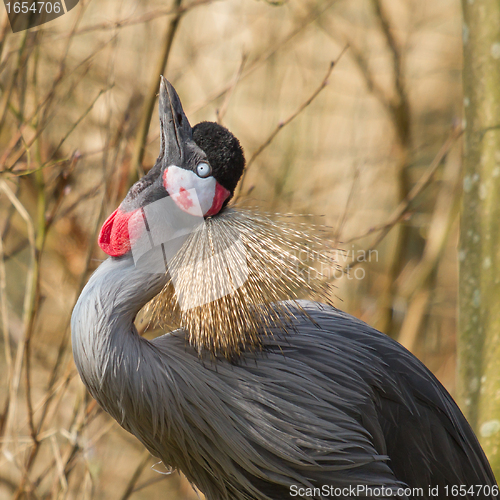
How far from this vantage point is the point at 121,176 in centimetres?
195

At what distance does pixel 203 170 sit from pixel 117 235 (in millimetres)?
198

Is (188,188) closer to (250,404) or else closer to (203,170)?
(203,170)

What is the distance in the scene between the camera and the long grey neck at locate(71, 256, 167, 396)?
0.97m

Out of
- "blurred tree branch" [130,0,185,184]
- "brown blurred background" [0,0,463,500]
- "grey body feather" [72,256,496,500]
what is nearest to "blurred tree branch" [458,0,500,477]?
"grey body feather" [72,256,496,500]

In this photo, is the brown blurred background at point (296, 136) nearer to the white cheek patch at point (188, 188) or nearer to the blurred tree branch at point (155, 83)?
the blurred tree branch at point (155, 83)

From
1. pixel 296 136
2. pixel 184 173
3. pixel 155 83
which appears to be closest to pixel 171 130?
pixel 184 173

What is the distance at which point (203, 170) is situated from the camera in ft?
3.18

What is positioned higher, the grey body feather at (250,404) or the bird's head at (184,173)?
the bird's head at (184,173)

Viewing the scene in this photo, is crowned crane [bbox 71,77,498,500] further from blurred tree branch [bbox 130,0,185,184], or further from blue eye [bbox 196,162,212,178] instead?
blurred tree branch [bbox 130,0,185,184]

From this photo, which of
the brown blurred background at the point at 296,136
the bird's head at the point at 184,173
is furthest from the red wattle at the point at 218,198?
the brown blurred background at the point at 296,136

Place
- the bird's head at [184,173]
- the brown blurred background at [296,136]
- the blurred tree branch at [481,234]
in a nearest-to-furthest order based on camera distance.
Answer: the bird's head at [184,173], the blurred tree branch at [481,234], the brown blurred background at [296,136]

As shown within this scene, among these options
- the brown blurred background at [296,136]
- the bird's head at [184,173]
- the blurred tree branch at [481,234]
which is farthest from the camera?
the brown blurred background at [296,136]

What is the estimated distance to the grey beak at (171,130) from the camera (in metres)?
0.99

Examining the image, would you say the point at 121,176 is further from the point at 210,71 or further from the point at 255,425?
the point at 210,71
